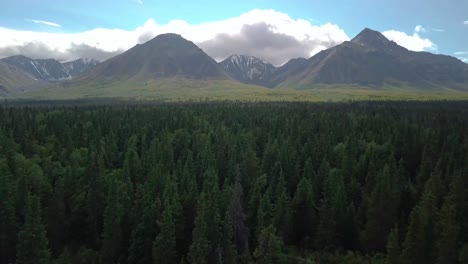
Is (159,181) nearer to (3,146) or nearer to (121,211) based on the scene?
(121,211)

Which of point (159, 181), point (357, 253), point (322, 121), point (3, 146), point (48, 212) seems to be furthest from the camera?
point (322, 121)

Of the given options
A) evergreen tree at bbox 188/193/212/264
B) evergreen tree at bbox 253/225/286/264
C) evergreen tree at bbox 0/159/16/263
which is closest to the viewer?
evergreen tree at bbox 253/225/286/264

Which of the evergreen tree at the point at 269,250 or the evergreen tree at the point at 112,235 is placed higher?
the evergreen tree at the point at 269,250

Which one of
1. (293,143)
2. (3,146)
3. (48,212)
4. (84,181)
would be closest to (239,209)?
(48,212)

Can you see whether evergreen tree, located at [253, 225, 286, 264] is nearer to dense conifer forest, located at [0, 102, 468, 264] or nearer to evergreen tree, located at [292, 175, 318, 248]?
dense conifer forest, located at [0, 102, 468, 264]

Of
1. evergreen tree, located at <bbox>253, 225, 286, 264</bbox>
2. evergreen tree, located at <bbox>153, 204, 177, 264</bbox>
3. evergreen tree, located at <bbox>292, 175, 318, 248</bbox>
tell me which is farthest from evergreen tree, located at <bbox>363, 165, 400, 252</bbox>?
evergreen tree, located at <bbox>153, 204, 177, 264</bbox>

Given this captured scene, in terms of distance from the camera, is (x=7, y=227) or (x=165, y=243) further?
(x=7, y=227)

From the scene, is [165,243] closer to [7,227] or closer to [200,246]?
[200,246]

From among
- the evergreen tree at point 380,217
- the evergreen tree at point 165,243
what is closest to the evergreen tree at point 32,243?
the evergreen tree at point 165,243

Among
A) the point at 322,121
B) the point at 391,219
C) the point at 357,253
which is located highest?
the point at 322,121

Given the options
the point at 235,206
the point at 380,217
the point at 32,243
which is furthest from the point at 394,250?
the point at 32,243

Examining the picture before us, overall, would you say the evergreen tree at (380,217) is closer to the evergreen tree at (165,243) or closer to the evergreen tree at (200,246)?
the evergreen tree at (200,246)
